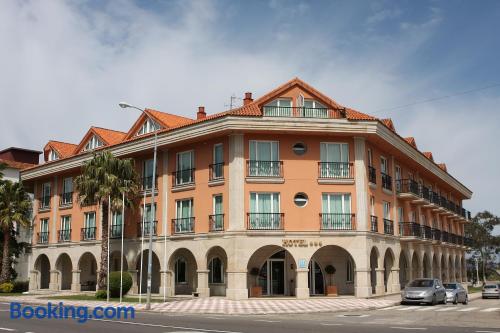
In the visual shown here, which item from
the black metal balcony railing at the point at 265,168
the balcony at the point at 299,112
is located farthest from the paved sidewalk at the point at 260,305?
the balcony at the point at 299,112

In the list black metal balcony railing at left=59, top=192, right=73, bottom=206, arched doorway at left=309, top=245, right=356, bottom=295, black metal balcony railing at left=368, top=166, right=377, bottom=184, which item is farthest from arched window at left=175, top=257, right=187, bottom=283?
black metal balcony railing at left=368, top=166, right=377, bottom=184

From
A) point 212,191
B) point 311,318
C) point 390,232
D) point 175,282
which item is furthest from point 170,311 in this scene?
point 390,232

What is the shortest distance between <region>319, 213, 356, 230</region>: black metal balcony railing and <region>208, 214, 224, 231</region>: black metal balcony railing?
20.4 feet

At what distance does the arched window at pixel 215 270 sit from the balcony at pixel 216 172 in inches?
233

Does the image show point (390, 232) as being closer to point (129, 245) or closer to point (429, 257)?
point (429, 257)

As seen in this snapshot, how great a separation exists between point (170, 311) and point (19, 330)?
35.2ft

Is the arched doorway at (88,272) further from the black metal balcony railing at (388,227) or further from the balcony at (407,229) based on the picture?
the balcony at (407,229)

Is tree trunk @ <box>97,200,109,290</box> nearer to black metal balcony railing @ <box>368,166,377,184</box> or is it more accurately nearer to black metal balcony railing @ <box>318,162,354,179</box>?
black metal balcony railing @ <box>318,162,354,179</box>

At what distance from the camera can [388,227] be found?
127 ft

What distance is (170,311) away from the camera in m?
26.7

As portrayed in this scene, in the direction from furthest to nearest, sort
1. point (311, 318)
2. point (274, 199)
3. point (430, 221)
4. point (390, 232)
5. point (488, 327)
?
A: point (430, 221) < point (390, 232) < point (274, 199) < point (311, 318) < point (488, 327)

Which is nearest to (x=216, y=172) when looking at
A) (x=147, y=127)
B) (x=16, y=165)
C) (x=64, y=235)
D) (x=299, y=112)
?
(x=299, y=112)

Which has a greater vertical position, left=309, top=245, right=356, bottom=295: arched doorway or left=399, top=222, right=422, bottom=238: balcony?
left=399, top=222, right=422, bottom=238: balcony

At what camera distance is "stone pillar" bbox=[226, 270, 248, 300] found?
3284 cm
